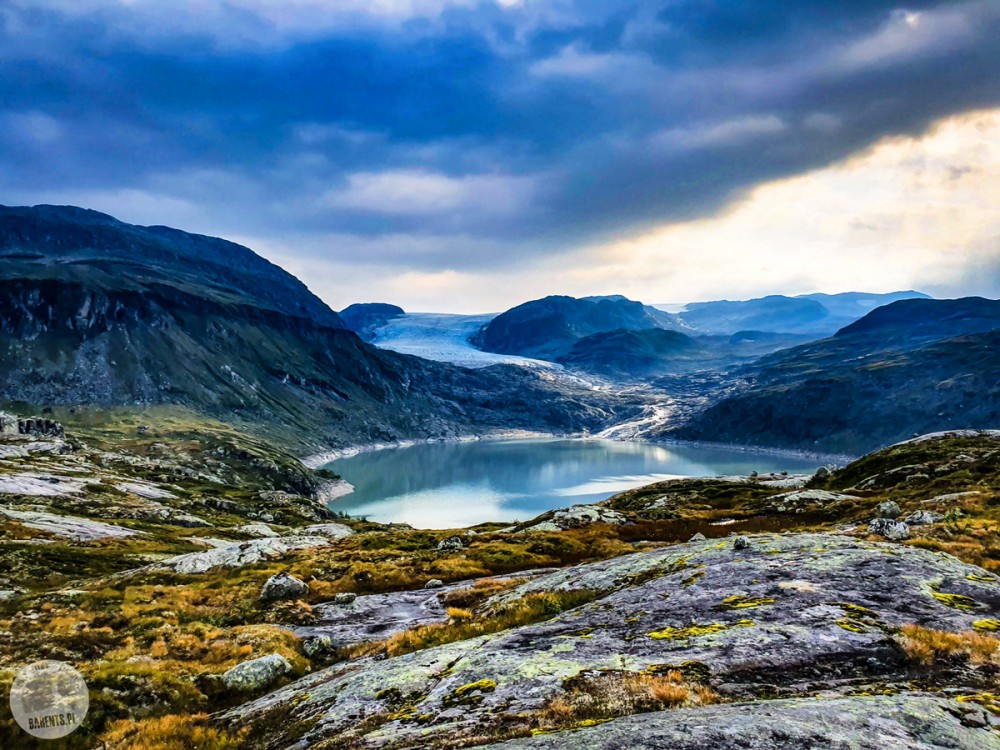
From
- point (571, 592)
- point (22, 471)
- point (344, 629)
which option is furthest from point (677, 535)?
point (22, 471)

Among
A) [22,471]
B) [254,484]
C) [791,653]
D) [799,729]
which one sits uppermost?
[799,729]

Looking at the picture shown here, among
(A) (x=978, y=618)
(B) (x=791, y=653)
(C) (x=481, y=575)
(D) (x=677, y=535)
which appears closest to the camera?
(B) (x=791, y=653)

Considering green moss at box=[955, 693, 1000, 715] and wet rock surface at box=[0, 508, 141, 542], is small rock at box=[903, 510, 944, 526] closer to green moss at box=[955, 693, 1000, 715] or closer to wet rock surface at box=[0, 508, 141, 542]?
green moss at box=[955, 693, 1000, 715]

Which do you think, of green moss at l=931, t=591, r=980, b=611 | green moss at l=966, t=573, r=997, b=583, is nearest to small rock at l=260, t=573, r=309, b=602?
green moss at l=931, t=591, r=980, b=611

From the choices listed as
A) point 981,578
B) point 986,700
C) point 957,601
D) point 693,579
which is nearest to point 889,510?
point 981,578

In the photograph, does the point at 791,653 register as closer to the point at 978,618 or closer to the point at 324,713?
the point at 978,618

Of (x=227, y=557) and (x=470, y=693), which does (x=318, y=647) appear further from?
(x=227, y=557)

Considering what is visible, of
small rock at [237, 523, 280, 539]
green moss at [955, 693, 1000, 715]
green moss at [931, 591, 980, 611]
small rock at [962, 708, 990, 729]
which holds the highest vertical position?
small rock at [962, 708, 990, 729]
